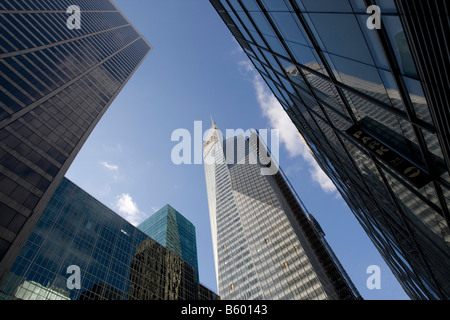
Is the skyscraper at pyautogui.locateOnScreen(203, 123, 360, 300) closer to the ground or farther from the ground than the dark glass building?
farther from the ground

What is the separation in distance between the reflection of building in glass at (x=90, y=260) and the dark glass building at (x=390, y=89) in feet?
173

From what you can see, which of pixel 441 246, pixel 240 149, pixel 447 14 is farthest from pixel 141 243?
pixel 240 149

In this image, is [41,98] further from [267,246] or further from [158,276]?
[267,246]

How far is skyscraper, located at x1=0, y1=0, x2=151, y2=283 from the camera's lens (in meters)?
31.9

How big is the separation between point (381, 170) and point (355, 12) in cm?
657

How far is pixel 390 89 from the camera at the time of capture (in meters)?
6.71

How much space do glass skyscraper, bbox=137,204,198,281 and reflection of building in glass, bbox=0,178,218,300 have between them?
21491 millimetres

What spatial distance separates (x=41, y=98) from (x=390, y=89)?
57.4 m

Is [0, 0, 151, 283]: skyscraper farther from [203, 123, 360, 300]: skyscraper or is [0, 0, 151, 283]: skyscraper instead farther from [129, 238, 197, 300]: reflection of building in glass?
[203, 123, 360, 300]: skyscraper

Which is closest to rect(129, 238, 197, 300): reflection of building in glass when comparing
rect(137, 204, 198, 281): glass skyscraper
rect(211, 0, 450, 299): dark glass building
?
rect(137, 204, 198, 281): glass skyscraper

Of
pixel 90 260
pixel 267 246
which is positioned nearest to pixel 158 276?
pixel 90 260

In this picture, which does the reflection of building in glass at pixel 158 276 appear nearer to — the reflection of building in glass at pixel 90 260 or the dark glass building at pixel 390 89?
the reflection of building in glass at pixel 90 260

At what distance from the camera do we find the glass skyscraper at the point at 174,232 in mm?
111750
